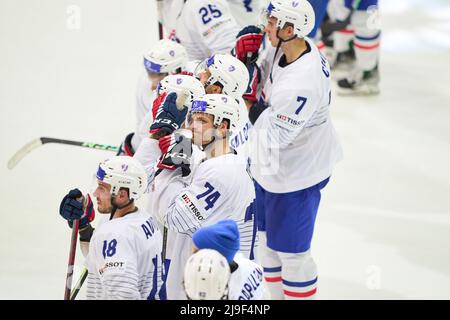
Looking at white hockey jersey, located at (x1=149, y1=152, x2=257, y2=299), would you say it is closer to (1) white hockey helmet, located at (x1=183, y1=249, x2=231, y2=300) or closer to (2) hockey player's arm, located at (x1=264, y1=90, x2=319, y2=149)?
(2) hockey player's arm, located at (x1=264, y1=90, x2=319, y2=149)

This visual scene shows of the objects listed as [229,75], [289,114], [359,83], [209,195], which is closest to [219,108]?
[209,195]

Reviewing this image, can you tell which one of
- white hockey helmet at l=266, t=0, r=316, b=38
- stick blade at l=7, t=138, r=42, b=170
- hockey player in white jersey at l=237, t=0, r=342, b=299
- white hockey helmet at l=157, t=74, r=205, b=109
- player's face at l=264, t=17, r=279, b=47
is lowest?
stick blade at l=7, t=138, r=42, b=170

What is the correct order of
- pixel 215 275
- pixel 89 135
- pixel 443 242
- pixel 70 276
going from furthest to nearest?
pixel 89 135 < pixel 443 242 < pixel 70 276 < pixel 215 275

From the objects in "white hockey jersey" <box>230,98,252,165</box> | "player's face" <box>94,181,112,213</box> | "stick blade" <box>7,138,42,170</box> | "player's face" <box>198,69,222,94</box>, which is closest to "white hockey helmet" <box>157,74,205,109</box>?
"player's face" <box>198,69,222,94</box>

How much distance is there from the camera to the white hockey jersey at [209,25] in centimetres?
486

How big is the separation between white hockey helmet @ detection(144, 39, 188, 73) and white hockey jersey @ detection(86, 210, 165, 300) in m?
1.09

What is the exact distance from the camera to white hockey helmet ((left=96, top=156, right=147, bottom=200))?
3311 mm

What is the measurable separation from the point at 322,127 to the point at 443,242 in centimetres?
139

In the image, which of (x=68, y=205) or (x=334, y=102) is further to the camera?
(x=334, y=102)

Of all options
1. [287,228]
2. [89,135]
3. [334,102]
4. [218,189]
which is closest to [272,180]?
[287,228]

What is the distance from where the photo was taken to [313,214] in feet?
14.0

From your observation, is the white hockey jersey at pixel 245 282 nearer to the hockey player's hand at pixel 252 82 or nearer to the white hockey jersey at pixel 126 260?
the white hockey jersey at pixel 126 260

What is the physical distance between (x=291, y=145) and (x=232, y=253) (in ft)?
4.78

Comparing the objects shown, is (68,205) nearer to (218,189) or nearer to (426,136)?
(218,189)
